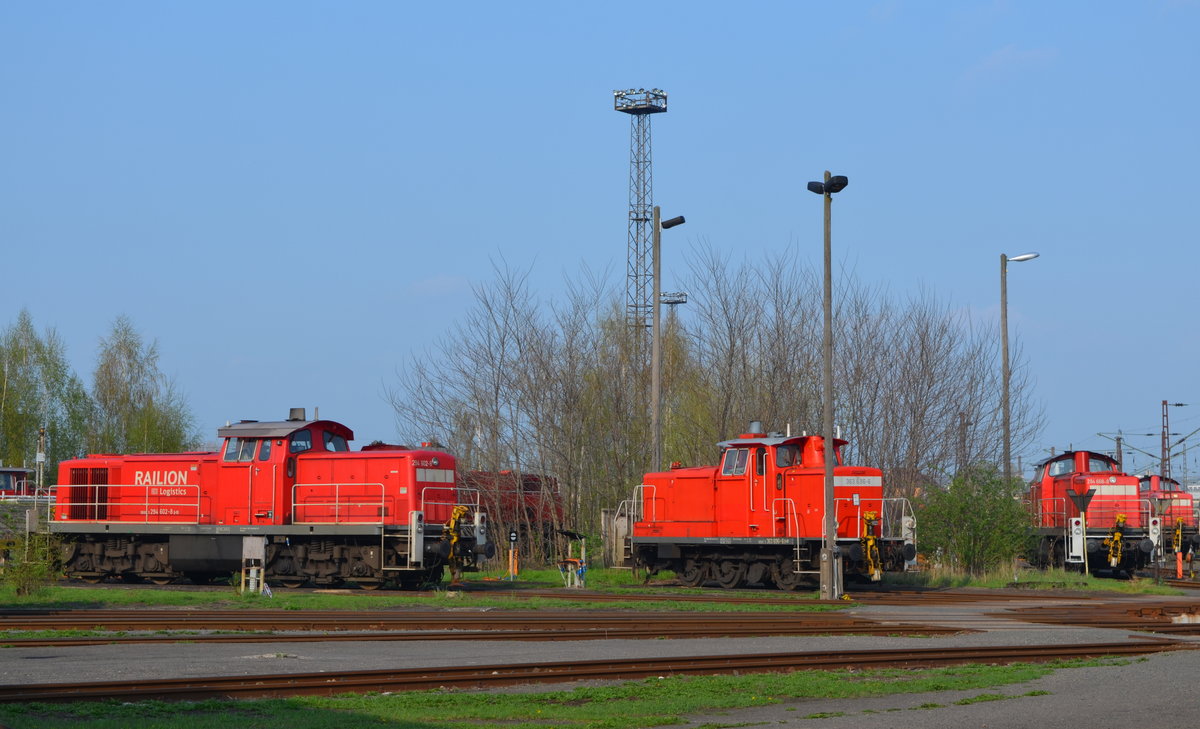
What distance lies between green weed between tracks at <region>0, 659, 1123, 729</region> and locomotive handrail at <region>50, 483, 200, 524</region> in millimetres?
17523

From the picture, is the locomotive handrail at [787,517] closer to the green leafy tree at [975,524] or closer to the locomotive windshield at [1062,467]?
the green leafy tree at [975,524]

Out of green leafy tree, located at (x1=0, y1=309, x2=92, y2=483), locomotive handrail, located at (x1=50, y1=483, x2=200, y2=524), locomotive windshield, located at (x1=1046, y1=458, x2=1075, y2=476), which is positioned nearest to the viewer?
locomotive handrail, located at (x1=50, y1=483, x2=200, y2=524)

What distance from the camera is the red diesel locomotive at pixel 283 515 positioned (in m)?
26.1

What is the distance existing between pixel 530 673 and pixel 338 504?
46.7ft

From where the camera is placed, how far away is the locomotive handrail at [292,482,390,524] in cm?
2603

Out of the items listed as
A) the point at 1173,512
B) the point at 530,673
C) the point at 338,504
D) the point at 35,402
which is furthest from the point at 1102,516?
the point at 35,402

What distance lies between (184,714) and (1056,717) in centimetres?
670

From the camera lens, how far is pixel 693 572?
2884 centimetres

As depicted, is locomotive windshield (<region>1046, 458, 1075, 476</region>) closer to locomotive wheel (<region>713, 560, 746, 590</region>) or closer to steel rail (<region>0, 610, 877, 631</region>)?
locomotive wheel (<region>713, 560, 746, 590</region>)

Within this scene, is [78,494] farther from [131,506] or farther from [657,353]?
[657,353]

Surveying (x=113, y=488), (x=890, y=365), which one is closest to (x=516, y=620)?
(x=113, y=488)

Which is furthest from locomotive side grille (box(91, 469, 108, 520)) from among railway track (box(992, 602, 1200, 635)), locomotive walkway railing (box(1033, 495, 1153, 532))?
locomotive walkway railing (box(1033, 495, 1153, 532))

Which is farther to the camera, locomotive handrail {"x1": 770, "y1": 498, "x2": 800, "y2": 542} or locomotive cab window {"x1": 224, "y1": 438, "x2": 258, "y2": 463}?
locomotive cab window {"x1": 224, "y1": 438, "x2": 258, "y2": 463}

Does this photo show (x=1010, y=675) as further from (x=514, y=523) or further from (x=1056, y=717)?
(x=514, y=523)
